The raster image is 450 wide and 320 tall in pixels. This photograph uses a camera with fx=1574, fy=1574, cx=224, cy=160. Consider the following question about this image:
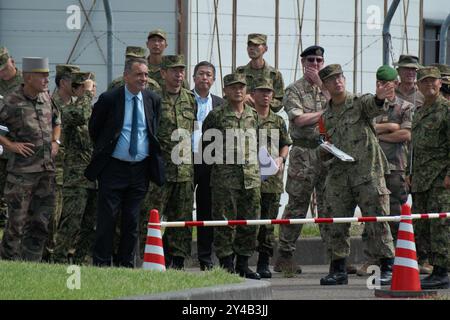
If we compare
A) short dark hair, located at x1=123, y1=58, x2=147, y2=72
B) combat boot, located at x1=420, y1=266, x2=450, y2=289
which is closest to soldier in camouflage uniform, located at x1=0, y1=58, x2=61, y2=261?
short dark hair, located at x1=123, y1=58, x2=147, y2=72

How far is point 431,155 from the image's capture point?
15.4 m

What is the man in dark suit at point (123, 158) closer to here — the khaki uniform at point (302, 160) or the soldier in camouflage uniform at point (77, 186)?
the soldier in camouflage uniform at point (77, 186)

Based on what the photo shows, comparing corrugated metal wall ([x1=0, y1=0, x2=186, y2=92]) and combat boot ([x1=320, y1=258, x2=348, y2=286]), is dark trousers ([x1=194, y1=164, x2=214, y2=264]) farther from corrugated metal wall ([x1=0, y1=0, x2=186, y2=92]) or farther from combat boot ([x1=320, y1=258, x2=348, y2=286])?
corrugated metal wall ([x1=0, y1=0, x2=186, y2=92])

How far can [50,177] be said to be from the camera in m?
15.5

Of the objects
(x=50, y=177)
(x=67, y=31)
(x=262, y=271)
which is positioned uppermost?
(x=67, y=31)

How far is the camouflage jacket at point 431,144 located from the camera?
601 inches

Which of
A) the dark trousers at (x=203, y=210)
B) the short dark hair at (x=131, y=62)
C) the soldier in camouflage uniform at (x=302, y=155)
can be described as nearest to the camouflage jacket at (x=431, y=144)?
the soldier in camouflage uniform at (x=302, y=155)

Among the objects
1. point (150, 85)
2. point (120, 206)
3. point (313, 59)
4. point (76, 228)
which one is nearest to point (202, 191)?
point (150, 85)

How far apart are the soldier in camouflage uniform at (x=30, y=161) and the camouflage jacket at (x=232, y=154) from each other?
165 cm

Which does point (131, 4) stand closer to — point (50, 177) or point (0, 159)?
point (0, 159)

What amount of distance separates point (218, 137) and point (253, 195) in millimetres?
680

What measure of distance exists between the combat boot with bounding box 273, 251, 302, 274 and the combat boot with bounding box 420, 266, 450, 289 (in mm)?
2089
